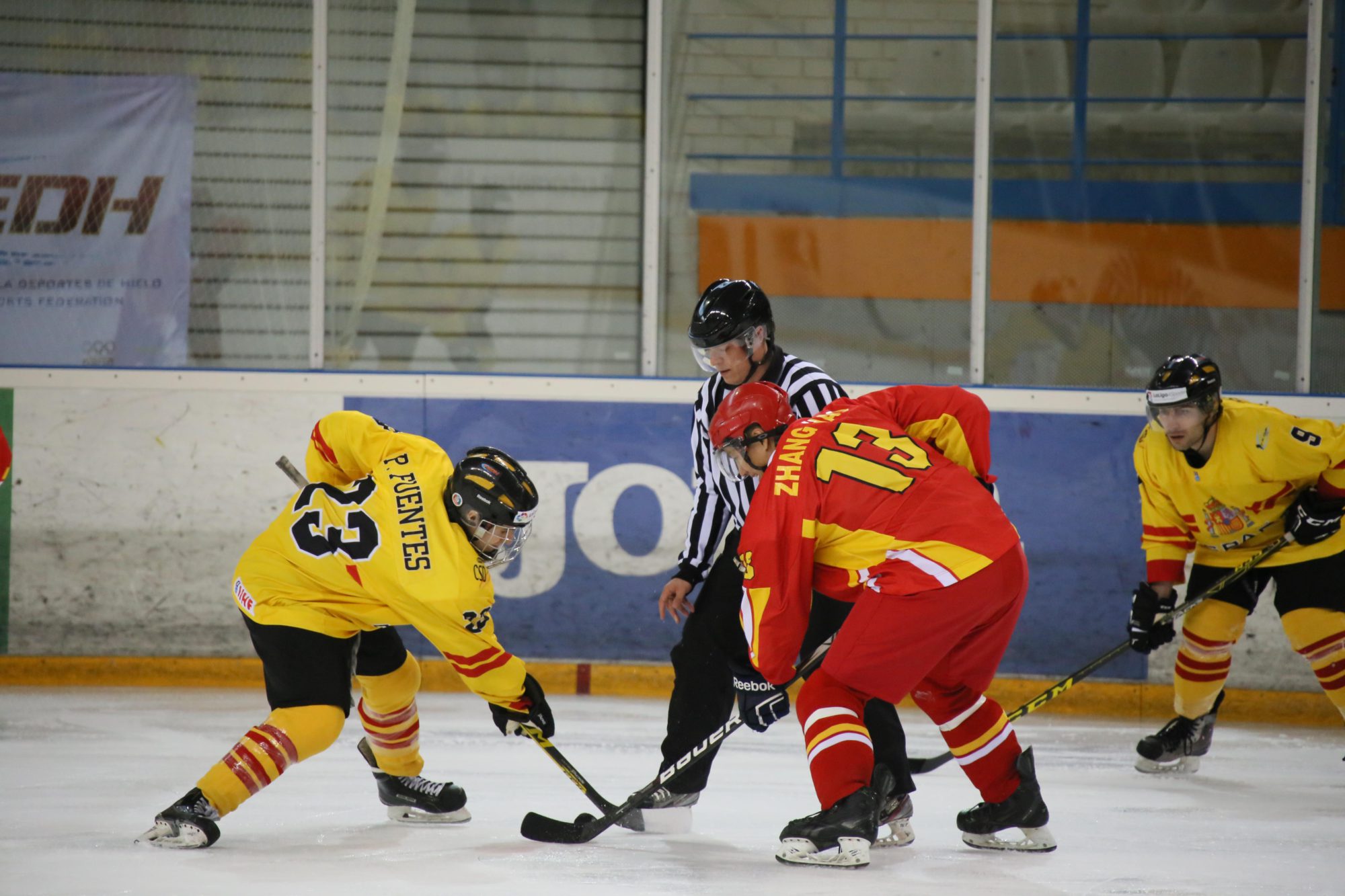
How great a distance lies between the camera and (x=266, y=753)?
9.07ft

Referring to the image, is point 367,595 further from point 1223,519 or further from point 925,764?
point 1223,519

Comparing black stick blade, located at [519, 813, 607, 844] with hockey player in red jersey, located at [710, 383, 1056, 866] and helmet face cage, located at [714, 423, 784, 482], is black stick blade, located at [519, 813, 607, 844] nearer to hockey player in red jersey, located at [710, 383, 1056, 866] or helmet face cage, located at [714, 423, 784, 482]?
hockey player in red jersey, located at [710, 383, 1056, 866]

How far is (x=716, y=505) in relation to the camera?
3.26 meters

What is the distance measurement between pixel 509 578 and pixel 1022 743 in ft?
5.91

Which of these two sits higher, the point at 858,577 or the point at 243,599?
the point at 858,577

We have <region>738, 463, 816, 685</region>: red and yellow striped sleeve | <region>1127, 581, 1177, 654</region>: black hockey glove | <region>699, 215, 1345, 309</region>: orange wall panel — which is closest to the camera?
<region>738, 463, 816, 685</region>: red and yellow striped sleeve

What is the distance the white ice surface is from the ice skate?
3 cm

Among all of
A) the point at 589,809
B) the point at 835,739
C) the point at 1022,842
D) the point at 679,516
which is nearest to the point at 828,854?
the point at 835,739

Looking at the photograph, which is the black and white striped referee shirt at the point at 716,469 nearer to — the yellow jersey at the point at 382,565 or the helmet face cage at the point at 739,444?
the helmet face cage at the point at 739,444

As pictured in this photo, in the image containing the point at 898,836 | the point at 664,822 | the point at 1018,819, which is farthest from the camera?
the point at 664,822

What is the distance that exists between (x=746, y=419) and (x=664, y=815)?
36.1 inches

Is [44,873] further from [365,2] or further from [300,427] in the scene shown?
[365,2]

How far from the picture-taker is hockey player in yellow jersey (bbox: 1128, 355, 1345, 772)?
3.53 metres

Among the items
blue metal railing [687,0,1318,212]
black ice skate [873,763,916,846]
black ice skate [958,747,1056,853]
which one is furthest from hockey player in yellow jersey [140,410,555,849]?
blue metal railing [687,0,1318,212]
